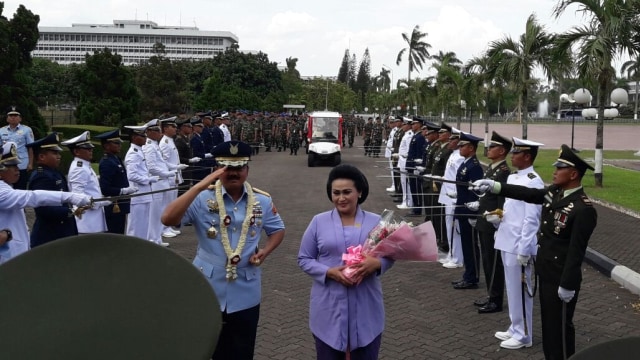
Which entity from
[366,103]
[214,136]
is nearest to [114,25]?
[366,103]

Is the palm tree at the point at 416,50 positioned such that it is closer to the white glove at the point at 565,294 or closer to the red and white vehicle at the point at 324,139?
the red and white vehicle at the point at 324,139

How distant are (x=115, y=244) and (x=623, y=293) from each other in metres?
7.18

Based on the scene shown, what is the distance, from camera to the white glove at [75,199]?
4.94m

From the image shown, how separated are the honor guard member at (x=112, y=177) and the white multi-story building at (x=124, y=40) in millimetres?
134975

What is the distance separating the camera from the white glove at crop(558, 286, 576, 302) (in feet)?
14.3

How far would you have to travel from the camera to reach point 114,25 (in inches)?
5851

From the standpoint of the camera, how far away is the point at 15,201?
4652mm

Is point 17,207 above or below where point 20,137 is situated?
below

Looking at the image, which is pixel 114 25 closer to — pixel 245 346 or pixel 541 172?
pixel 541 172

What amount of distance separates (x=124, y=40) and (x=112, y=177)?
143m

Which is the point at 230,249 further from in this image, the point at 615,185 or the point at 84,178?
the point at 615,185

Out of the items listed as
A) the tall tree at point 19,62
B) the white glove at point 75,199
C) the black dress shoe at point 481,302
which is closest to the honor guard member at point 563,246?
the black dress shoe at point 481,302

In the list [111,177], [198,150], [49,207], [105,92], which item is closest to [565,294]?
[49,207]

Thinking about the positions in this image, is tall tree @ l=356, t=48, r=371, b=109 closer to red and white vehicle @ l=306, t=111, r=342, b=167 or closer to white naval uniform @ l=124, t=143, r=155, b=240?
red and white vehicle @ l=306, t=111, r=342, b=167
